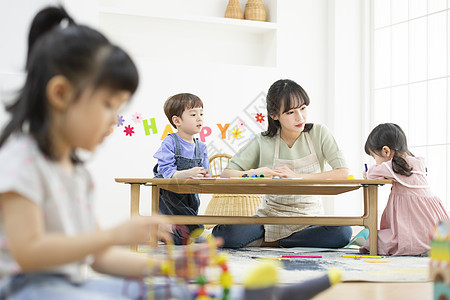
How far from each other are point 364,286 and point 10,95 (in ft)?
3.51

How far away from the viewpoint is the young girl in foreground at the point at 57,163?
2.48 ft

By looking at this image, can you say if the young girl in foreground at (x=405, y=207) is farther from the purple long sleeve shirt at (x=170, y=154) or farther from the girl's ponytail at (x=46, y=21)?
the girl's ponytail at (x=46, y=21)

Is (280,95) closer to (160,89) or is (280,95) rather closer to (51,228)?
(160,89)

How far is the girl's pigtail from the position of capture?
2.52m

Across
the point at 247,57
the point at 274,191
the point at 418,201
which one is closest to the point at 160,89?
the point at 247,57

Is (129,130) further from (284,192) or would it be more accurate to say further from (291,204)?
(284,192)

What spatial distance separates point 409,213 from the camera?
2.54 meters

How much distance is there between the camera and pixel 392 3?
14.4 ft

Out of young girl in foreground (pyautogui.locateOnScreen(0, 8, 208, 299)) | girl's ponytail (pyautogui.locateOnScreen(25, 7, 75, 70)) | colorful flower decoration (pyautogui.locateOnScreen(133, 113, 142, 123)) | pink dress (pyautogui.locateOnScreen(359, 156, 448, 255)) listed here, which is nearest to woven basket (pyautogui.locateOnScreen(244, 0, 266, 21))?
colorful flower decoration (pyautogui.locateOnScreen(133, 113, 142, 123))

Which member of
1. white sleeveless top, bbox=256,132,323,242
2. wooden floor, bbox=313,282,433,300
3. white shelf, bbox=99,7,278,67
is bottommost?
wooden floor, bbox=313,282,433,300

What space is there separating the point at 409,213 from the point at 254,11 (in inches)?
97.6

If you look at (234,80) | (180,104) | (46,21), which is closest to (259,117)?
(234,80)

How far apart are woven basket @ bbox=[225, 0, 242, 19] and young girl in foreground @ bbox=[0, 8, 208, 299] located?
368 centimetres

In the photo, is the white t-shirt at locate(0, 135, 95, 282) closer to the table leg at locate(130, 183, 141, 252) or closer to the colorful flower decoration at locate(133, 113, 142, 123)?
the table leg at locate(130, 183, 141, 252)
